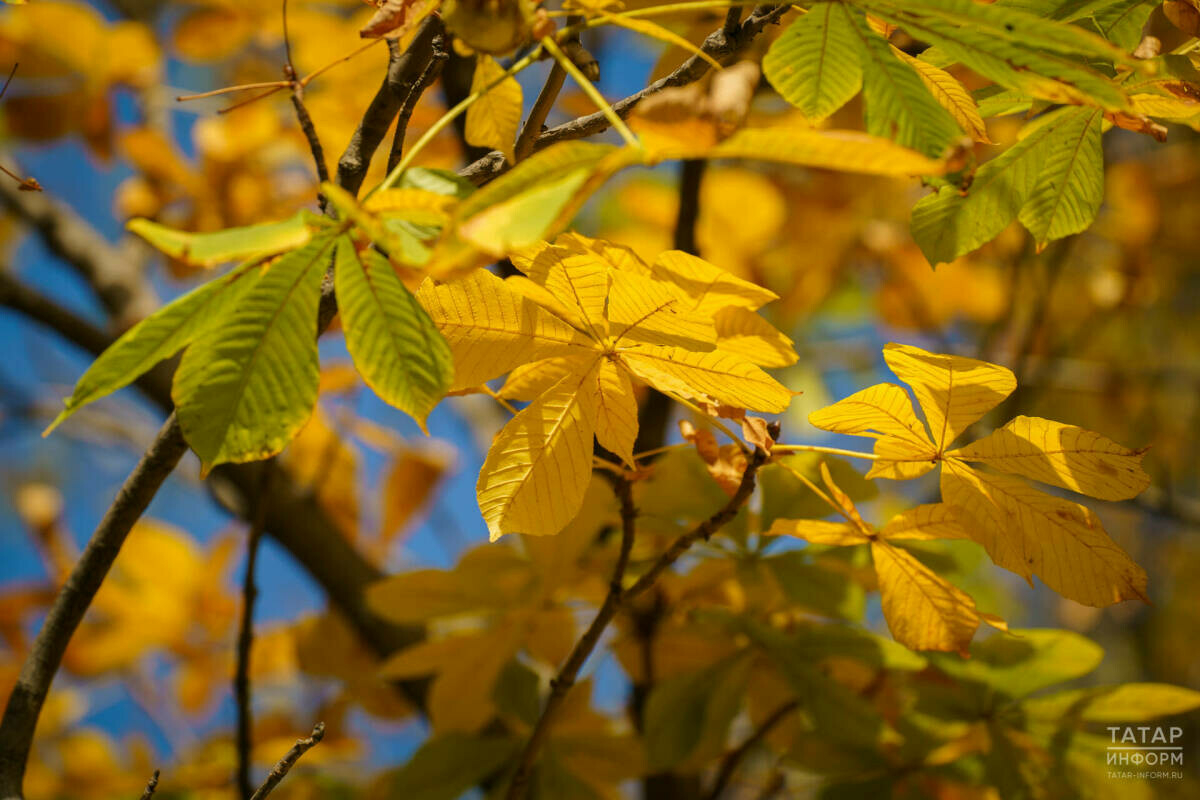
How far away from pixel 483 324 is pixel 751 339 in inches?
5.5

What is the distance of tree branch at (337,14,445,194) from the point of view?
39 cm

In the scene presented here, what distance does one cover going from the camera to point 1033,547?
370mm

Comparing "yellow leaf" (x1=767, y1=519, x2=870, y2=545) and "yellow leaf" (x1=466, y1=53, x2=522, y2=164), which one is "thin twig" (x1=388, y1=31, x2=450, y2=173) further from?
"yellow leaf" (x1=767, y1=519, x2=870, y2=545)

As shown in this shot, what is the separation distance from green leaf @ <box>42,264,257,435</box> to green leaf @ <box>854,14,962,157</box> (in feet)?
0.80

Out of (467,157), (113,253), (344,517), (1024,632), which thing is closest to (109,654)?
(344,517)

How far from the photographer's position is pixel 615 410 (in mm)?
380

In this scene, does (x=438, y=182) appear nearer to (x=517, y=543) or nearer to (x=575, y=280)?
(x=575, y=280)

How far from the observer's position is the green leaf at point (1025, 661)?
23.4 inches

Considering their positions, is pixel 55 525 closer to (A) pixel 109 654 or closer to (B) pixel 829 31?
(A) pixel 109 654

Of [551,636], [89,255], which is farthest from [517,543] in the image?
[89,255]

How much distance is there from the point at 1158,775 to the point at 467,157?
844 mm

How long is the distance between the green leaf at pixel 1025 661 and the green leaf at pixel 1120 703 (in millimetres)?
15

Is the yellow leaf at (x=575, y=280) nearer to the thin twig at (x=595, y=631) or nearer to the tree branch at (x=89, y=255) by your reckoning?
the thin twig at (x=595, y=631)

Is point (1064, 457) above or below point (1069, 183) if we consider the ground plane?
below
